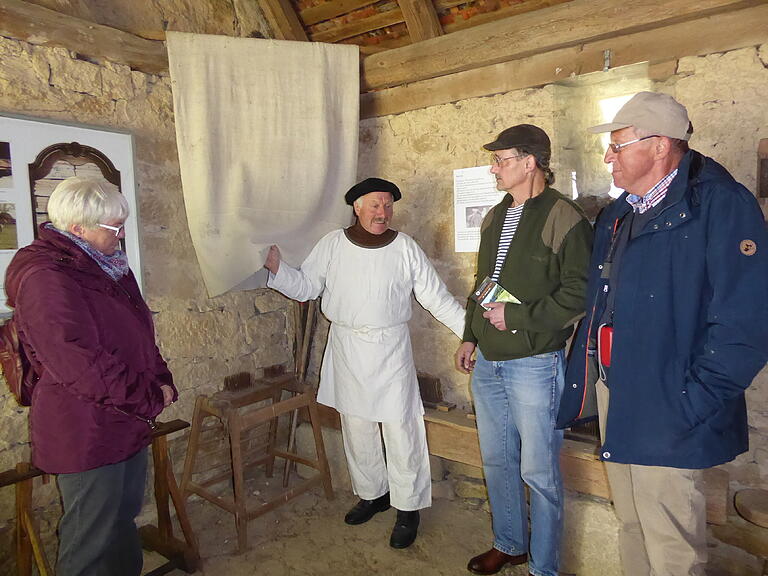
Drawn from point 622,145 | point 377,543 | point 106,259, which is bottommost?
point 377,543

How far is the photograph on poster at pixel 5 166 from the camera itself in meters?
2.30

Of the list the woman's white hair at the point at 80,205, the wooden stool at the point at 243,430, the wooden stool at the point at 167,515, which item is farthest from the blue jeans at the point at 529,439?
the woman's white hair at the point at 80,205

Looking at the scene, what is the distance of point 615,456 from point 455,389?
1640mm

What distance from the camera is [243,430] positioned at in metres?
3.10

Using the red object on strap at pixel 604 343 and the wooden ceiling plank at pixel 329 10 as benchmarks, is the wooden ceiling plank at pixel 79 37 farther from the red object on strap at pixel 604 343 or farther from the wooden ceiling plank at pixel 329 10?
the red object on strap at pixel 604 343

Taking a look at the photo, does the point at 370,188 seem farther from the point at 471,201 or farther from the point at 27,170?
the point at 27,170

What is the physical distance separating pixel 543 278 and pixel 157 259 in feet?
7.04

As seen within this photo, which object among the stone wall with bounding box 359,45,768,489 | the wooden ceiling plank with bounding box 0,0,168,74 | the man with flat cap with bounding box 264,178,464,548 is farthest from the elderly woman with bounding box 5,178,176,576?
the stone wall with bounding box 359,45,768,489

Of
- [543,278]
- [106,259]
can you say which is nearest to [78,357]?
[106,259]

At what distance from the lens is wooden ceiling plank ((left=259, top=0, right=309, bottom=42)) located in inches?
137

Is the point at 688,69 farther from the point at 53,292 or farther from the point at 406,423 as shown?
the point at 53,292

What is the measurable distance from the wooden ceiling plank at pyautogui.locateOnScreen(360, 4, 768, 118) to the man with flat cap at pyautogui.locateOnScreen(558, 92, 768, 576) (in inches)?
36.6

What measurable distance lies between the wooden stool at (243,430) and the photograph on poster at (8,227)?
125 cm

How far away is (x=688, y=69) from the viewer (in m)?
2.36
